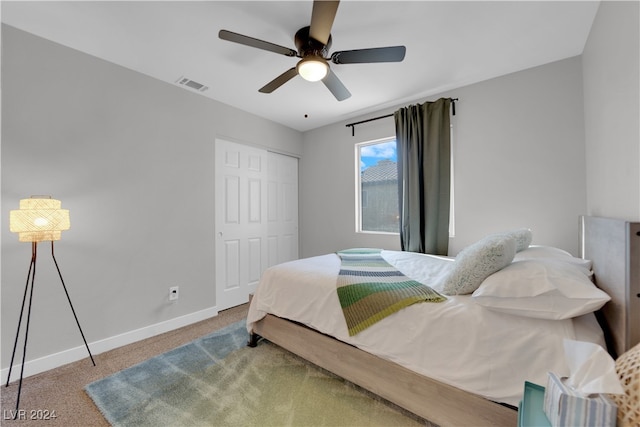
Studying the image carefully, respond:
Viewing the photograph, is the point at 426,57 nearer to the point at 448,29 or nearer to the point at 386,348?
the point at 448,29

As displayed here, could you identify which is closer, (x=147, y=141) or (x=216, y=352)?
(x=216, y=352)

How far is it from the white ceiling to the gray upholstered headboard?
1566mm

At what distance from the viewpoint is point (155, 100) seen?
255 centimetres

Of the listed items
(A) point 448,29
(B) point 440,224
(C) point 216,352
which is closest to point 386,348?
(C) point 216,352

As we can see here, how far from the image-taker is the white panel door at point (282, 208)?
12.5 feet

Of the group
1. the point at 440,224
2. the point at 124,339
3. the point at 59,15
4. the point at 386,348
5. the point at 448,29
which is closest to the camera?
the point at 386,348

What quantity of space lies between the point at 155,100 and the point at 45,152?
3.32 feet

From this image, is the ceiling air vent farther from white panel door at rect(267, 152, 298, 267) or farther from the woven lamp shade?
the woven lamp shade

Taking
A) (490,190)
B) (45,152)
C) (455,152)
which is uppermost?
(455,152)

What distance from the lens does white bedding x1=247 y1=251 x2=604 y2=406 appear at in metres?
1.07

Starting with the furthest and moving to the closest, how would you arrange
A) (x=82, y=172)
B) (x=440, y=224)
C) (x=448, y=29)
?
(x=440, y=224) < (x=82, y=172) < (x=448, y=29)

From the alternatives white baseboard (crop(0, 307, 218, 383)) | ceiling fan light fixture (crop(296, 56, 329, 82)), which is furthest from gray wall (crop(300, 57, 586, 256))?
white baseboard (crop(0, 307, 218, 383))

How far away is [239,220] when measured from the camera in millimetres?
3377

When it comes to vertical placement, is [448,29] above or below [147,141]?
above
